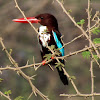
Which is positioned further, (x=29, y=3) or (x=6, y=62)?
(x=29, y=3)

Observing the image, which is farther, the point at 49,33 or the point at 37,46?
the point at 37,46

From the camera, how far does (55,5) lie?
8.02 m

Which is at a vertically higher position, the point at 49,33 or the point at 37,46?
the point at 49,33

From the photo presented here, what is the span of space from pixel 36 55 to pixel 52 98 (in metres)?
0.87

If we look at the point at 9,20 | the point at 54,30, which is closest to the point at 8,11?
the point at 9,20

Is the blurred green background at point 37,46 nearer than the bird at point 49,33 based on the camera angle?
No

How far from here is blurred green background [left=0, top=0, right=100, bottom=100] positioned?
7.65 m

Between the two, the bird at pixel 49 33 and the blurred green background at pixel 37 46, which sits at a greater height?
the bird at pixel 49 33

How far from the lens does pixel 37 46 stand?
7875mm

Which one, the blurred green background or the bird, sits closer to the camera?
the bird

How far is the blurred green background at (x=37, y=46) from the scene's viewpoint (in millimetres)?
7648

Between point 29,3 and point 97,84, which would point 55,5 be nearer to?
point 29,3

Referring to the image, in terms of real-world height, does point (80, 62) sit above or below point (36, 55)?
below

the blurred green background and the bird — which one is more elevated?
the bird
